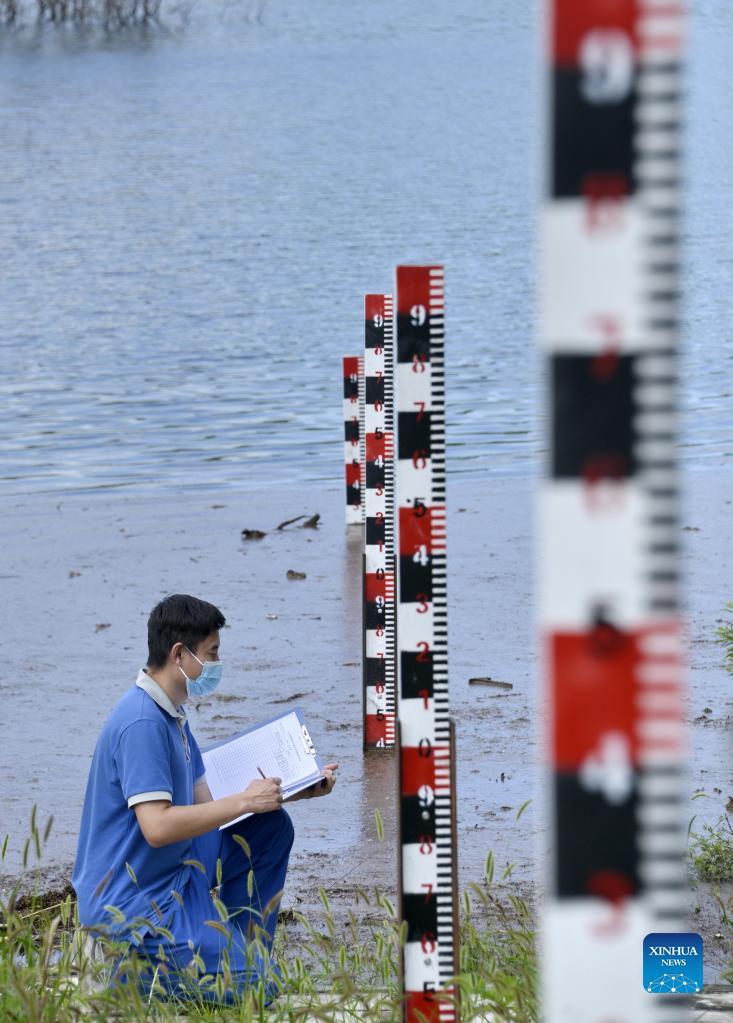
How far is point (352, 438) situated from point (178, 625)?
849 centimetres

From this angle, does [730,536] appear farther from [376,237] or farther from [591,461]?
[376,237]

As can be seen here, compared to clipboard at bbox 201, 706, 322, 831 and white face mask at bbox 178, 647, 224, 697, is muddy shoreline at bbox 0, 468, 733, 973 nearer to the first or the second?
clipboard at bbox 201, 706, 322, 831

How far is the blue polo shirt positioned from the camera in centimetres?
517

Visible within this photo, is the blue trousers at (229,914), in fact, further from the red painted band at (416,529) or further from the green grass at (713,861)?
the green grass at (713,861)

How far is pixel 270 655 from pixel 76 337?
1815 cm

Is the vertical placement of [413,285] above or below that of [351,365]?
above

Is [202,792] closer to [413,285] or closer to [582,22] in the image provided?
[413,285]

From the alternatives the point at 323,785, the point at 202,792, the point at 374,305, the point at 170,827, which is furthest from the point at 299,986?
the point at 374,305

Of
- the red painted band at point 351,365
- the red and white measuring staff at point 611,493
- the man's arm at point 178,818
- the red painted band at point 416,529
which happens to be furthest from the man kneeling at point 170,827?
the red painted band at point 351,365

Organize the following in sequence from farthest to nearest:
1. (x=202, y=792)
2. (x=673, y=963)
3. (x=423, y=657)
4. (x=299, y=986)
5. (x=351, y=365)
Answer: (x=351, y=365) < (x=202, y=792) < (x=299, y=986) < (x=423, y=657) < (x=673, y=963)

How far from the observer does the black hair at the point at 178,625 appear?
552 cm

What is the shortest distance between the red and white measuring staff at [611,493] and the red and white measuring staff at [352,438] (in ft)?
39.7

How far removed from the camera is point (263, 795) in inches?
213

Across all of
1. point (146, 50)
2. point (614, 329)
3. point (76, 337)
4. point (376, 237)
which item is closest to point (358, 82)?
point (146, 50)
